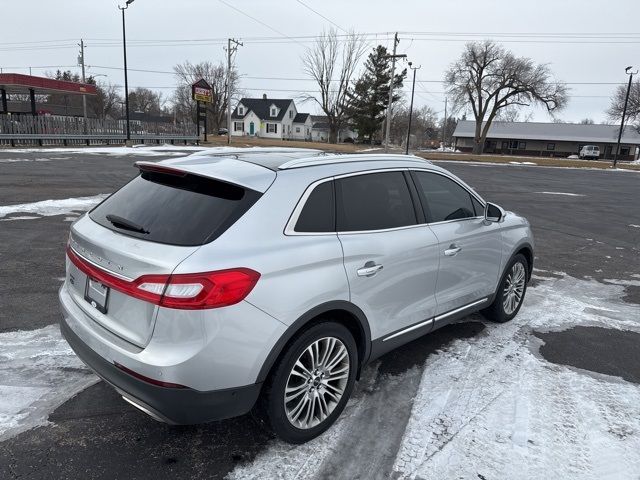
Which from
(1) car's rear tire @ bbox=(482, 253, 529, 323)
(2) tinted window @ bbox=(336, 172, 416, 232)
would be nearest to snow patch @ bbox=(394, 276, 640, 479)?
(1) car's rear tire @ bbox=(482, 253, 529, 323)

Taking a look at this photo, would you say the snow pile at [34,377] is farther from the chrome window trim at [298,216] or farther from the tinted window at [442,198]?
the tinted window at [442,198]

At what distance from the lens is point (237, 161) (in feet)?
10.3

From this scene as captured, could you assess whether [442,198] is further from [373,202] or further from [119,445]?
[119,445]

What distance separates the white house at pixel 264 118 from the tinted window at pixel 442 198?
8210 centimetres

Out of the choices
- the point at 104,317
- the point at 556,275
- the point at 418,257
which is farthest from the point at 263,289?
the point at 556,275

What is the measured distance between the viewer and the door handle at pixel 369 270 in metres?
2.98

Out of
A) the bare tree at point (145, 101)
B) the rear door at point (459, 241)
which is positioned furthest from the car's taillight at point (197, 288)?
the bare tree at point (145, 101)

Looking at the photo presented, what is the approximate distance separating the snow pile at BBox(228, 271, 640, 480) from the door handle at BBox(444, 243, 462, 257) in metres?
0.95

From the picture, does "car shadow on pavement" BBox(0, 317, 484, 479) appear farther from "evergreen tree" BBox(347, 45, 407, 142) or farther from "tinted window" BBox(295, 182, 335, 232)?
"evergreen tree" BBox(347, 45, 407, 142)

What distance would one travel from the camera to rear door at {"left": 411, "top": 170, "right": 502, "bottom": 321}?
150 inches

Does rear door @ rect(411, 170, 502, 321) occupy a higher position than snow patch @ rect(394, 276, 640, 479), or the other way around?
rear door @ rect(411, 170, 502, 321)

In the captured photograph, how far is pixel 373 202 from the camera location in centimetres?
333

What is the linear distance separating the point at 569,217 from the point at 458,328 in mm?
9360

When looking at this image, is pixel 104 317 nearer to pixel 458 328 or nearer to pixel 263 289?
pixel 263 289
